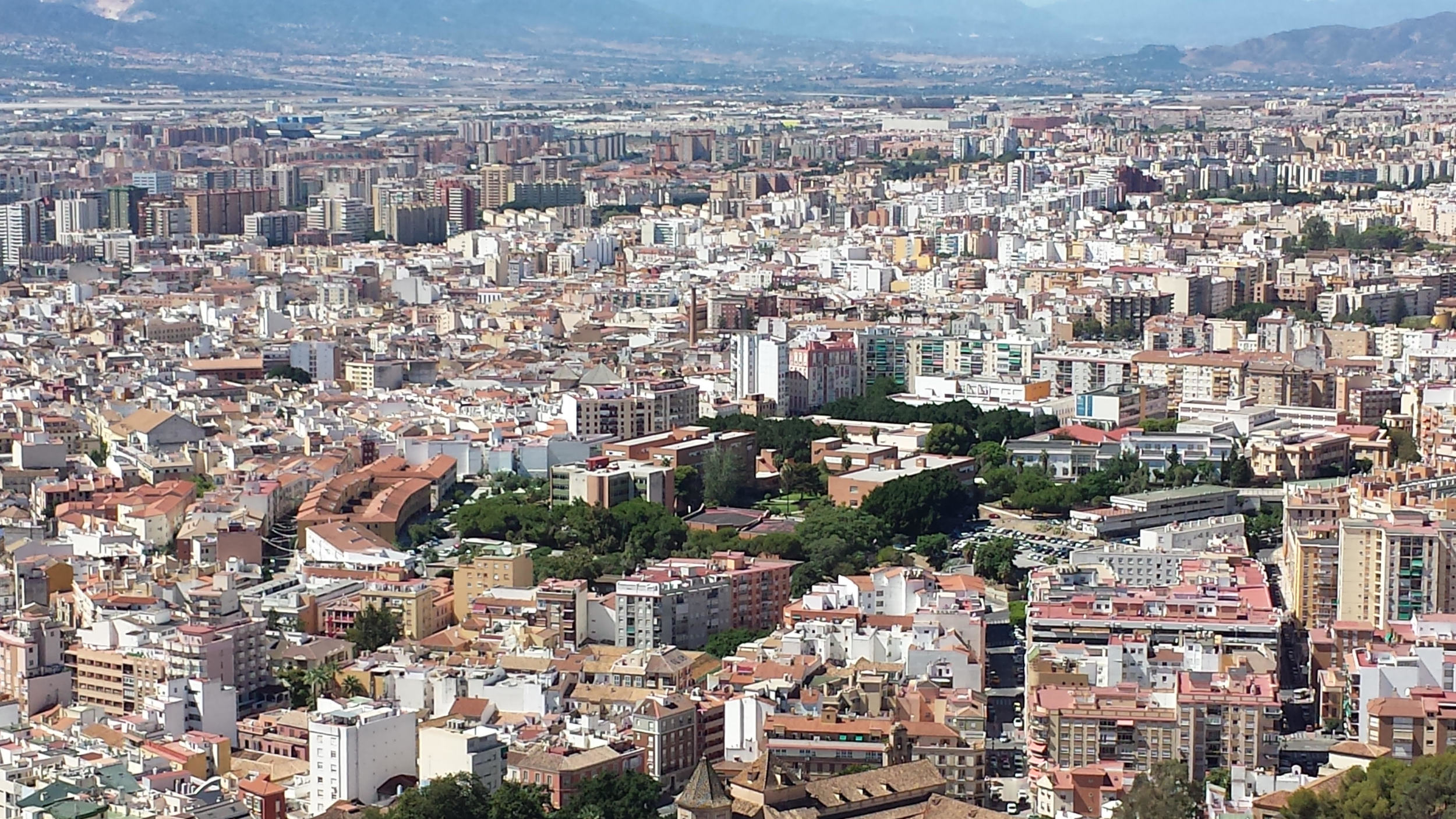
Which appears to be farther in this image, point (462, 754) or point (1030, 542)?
point (1030, 542)

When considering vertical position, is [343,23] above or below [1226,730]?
above

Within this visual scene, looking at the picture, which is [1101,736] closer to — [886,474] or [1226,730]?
[1226,730]

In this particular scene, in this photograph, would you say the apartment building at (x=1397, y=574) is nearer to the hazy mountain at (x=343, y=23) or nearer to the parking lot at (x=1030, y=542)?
the parking lot at (x=1030, y=542)

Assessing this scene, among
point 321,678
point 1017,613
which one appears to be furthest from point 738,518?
point 321,678

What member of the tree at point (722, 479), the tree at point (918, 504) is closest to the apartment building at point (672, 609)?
the tree at point (918, 504)

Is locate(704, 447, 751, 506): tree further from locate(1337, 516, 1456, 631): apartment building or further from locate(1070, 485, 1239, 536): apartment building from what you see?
locate(1337, 516, 1456, 631): apartment building

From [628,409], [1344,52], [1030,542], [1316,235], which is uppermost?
[1344,52]

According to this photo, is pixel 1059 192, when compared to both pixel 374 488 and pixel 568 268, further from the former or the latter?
pixel 374 488
